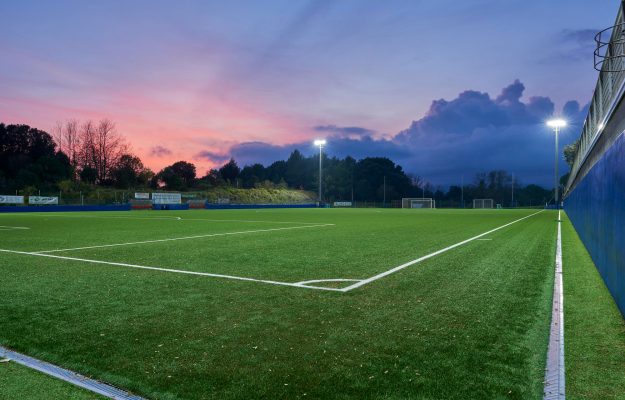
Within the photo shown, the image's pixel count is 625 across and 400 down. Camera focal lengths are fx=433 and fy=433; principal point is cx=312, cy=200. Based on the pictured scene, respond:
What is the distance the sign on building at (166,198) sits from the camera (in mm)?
52072

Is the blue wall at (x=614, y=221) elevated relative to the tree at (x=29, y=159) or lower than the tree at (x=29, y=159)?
lower

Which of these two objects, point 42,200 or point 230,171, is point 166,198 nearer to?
point 42,200

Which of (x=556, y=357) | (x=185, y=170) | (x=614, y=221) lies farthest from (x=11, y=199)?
(x=556, y=357)

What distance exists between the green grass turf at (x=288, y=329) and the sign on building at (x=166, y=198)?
46213mm

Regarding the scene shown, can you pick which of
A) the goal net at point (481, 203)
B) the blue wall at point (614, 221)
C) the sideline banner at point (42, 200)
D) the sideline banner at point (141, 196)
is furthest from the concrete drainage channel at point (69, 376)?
the goal net at point (481, 203)

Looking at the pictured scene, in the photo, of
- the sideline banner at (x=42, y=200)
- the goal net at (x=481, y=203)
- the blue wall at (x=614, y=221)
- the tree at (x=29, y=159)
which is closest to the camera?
the blue wall at (x=614, y=221)

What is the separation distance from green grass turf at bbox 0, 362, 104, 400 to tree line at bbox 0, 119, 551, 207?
5307cm

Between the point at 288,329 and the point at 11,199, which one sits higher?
the point at 11,199

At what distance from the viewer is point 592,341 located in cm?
383

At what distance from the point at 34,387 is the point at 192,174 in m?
93.7

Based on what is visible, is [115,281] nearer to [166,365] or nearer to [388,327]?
[166,365]

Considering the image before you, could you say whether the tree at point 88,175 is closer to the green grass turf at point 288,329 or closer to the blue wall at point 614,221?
the green grass turf at point 288,329

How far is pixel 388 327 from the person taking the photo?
4.12 meters

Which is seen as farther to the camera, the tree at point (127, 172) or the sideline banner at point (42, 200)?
the tree at point (127, 172)
